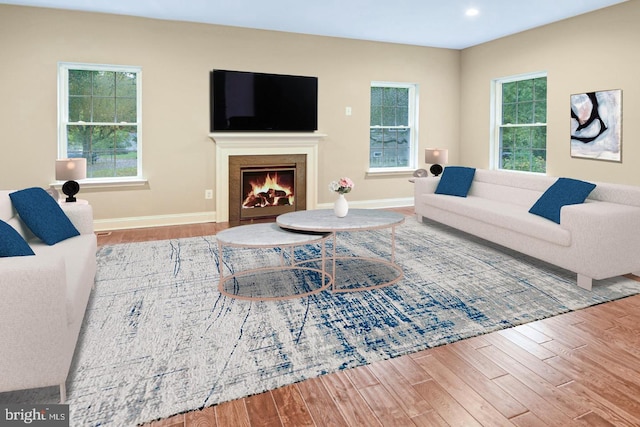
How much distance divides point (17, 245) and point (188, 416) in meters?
1.23

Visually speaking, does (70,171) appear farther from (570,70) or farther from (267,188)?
(570,70)

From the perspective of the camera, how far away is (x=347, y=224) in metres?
3.37

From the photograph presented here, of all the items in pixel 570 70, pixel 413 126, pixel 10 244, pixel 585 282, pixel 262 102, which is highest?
pixel 570 70

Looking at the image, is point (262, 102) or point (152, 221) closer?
point (152, 221)

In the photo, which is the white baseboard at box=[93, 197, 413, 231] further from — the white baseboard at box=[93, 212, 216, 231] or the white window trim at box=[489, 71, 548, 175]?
the white window trim at box=[489, 71, 548, 175]

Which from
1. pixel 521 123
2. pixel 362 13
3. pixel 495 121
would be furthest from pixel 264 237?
pixel 495 121

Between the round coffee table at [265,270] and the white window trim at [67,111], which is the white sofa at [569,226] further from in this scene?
the white window trim at [67,111]

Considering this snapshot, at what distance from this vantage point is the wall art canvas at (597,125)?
4977mm

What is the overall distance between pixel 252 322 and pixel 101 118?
12.9 ft

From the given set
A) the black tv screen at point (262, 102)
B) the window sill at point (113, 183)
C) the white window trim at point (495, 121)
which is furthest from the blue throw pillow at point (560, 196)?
the window sill at point (113, 183)

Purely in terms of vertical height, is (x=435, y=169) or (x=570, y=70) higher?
(x=570, y=70)

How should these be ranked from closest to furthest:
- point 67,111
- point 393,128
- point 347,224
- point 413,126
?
point 347,224 → point 67,111 → point 393,128 → point 413,126

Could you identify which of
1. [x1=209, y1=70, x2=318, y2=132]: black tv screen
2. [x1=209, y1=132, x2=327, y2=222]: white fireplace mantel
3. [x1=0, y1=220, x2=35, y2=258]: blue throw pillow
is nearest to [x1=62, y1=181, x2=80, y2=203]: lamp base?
[x1=209, y1=132, x2=327, y2=222]: white fireplace mantel

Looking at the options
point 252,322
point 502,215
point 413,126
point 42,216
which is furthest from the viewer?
point 413,126
